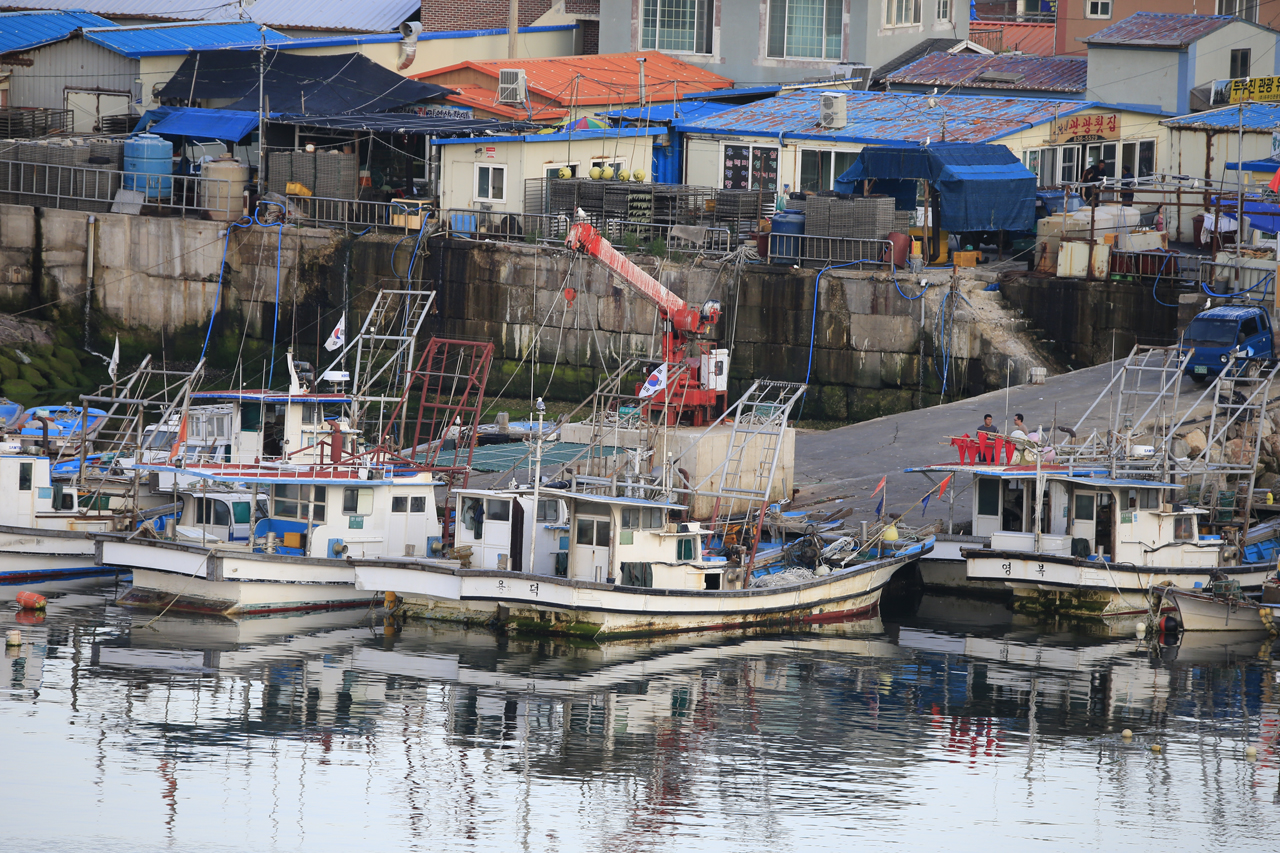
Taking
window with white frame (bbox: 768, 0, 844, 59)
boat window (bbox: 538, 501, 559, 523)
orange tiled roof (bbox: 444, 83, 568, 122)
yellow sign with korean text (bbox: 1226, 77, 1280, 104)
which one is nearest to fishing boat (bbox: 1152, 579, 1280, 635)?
boat window (bbox: 538, 501, 559, 523)

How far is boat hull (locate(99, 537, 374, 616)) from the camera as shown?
32.3 meters

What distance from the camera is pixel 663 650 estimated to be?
31.2 m

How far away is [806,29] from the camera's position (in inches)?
2320

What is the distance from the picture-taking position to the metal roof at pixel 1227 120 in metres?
50.1

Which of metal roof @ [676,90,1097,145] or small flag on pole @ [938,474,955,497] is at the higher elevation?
metal roof @ [676,90,1097,145]

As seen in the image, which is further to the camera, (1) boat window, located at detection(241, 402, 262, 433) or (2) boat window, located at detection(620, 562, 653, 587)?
(1) boat window, located at detection(241, 402, 262, 433)

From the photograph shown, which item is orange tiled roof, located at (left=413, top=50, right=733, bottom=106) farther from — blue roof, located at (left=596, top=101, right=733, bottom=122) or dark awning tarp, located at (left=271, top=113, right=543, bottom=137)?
dark awning tarp, located at (left=271, top=113, right=543, bottom=137)

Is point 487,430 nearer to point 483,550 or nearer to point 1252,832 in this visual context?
point 483,550

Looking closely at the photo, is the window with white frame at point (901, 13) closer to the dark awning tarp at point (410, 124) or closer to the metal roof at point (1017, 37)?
the metal roof at point (1017, 37)

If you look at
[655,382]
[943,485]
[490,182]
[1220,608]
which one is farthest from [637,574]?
[490,182]

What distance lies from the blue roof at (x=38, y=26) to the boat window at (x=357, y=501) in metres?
27.9

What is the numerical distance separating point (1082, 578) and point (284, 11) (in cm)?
3768

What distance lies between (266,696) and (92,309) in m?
24.4

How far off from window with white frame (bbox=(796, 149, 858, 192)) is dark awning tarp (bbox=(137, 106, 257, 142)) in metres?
14.4
